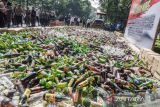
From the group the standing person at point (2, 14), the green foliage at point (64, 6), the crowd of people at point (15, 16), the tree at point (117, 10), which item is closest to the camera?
the standing person at point (2, 14)

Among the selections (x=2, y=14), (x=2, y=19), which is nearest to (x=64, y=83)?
(x=2, y=14)

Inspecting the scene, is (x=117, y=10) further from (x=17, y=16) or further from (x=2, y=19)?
(x=2, y=19)

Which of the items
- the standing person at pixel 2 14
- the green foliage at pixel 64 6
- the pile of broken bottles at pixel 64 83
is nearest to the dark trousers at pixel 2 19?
the standing person at pixel 2 14

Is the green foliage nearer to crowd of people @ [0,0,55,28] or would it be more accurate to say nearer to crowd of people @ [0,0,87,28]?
crowd of people @ [0,0,87,28]

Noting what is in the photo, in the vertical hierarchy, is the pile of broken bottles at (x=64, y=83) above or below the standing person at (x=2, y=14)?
below

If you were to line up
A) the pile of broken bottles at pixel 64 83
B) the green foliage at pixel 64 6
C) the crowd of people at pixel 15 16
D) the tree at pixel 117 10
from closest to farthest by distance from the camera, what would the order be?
the pile of broken bottles at pixel 64 83
the crowd of people at pixel 15 16
the tree at pixel 117 10
the green foliage at pixel 64 6

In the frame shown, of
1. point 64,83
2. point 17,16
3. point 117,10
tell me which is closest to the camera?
point 64,83

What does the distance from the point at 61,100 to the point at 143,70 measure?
12.1 feet

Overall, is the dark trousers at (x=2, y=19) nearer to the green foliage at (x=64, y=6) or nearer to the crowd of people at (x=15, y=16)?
the crowd of people at (x=15, y=16)

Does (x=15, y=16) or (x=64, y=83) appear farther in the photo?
(x=15, y=16)

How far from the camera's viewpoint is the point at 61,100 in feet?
15.1

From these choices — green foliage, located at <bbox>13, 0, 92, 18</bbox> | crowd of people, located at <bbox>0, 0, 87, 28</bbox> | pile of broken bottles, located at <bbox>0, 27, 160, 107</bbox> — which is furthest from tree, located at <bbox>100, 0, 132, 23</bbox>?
pile of broken bottles, located at <bbox>0, 27, 160, 107</bbox>

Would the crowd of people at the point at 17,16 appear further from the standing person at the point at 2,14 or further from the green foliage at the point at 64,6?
the green foliage at the point at 64,6

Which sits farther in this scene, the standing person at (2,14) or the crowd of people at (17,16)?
the crowd of people at (17,16)
